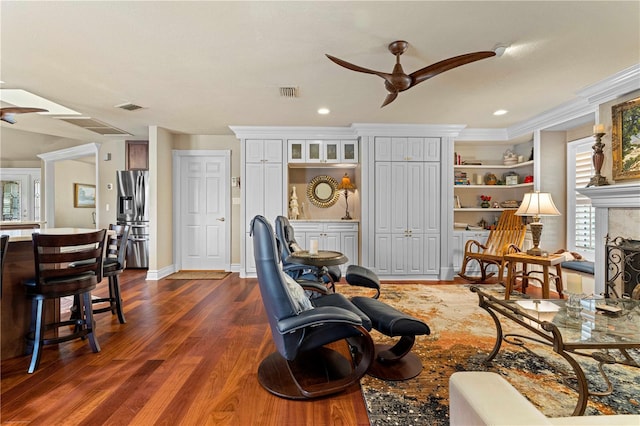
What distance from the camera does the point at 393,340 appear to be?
2.67m

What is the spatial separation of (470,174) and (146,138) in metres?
6.01

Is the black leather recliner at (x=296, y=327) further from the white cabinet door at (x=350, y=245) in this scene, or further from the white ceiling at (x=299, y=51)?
the white cabinet door at (x=350, y=245)

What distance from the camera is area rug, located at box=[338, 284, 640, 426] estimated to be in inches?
66.9

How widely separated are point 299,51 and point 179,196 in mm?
3946

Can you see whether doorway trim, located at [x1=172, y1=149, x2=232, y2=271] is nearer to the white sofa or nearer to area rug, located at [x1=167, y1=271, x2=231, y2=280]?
area rug, located at [x1=167, y1=271, x2=231, y2=280]

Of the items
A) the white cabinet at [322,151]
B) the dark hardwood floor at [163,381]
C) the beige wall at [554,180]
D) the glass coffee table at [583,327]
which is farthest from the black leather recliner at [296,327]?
the beige wall at [554,180]

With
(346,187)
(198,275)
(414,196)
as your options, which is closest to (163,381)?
(198,275)

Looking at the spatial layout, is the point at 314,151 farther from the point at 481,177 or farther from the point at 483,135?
the point at 481,177

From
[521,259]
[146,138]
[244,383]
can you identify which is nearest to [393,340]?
[244,383]

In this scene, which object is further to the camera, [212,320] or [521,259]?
[521,259]

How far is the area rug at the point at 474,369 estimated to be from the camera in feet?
5.57

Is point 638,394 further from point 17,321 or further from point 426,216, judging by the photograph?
point 17,321

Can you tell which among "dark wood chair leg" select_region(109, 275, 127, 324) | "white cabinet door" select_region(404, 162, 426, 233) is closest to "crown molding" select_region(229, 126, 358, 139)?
"white cabinet door" select_region(404, 162, 426, 233)

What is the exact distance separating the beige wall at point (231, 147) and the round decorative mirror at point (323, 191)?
4.41 ft
